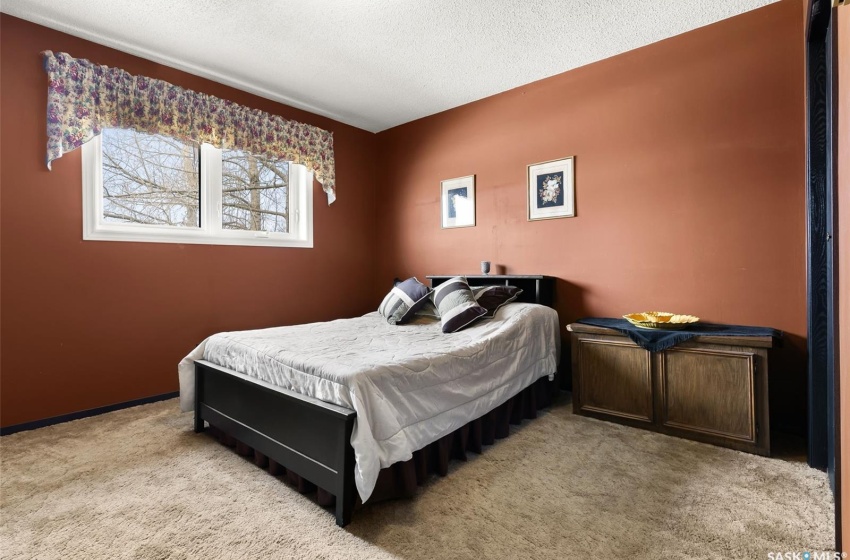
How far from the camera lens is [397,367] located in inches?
72.8

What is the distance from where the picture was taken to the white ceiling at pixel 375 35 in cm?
255

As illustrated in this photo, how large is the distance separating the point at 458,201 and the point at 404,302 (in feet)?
4.57

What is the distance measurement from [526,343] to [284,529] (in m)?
1.86

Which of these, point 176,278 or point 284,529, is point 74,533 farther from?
point 176,278

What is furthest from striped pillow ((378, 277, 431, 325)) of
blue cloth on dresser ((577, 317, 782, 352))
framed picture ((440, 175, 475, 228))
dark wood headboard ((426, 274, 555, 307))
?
blue cloth on dresser ((577, 317, 782, 352))

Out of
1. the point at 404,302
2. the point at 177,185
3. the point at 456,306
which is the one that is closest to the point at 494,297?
the point at 456,306

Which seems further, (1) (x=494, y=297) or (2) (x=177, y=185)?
(2) (x=177, y=185)


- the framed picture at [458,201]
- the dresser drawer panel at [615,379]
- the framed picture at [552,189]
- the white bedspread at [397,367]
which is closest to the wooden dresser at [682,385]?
the dresser drawer panel at [615,379]

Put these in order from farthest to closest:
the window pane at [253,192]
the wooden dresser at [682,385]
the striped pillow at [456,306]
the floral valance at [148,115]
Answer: the window pane at [253,192]
the striped pillow at [456,306]
the floral valance at [148,115]
the wooden dresser at [682,385]

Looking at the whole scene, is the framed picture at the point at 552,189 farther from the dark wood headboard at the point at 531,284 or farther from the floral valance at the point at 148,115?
the floral valance at the point at 148,115

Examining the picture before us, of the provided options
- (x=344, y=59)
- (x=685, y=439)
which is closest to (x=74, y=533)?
(x=685, y=439)

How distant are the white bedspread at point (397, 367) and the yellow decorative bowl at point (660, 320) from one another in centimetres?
62

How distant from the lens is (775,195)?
→ 2.55 meters

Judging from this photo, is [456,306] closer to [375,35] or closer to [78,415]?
[375,35]
